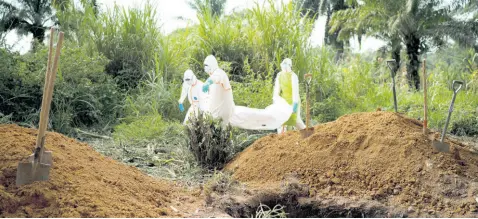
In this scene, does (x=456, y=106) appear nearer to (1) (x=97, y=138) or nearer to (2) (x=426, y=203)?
(2) (x=426, y=203)

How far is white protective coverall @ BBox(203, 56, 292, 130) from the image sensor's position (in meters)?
5.25

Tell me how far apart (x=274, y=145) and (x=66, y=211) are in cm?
235

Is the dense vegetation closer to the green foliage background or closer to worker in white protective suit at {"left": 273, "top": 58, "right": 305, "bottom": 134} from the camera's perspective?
the green foliage background

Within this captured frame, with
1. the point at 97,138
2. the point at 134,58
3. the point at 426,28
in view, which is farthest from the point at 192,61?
the point at 426,28

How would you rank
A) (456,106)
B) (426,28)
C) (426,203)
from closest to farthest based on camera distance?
(426,203), (456,106), (426,28)

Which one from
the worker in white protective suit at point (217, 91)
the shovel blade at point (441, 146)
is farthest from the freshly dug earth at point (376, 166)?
the worker in white protective suit at point (217, 91)

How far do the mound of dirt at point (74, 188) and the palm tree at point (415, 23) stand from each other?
1503 cm

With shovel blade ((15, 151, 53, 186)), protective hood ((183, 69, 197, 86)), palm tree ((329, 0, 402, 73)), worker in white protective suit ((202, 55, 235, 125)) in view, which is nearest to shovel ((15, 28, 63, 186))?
shovel blade ((15, 151, 53, 186))

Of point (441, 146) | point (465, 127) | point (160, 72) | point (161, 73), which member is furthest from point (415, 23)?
point (441, 146)

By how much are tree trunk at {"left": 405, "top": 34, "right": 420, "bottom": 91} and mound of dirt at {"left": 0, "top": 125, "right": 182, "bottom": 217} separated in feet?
49.7

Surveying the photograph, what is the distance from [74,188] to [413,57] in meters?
16.6

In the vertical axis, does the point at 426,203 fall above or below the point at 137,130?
below

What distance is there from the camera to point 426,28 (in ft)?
Answer: 59.2

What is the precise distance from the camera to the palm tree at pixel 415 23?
17.3 meters
